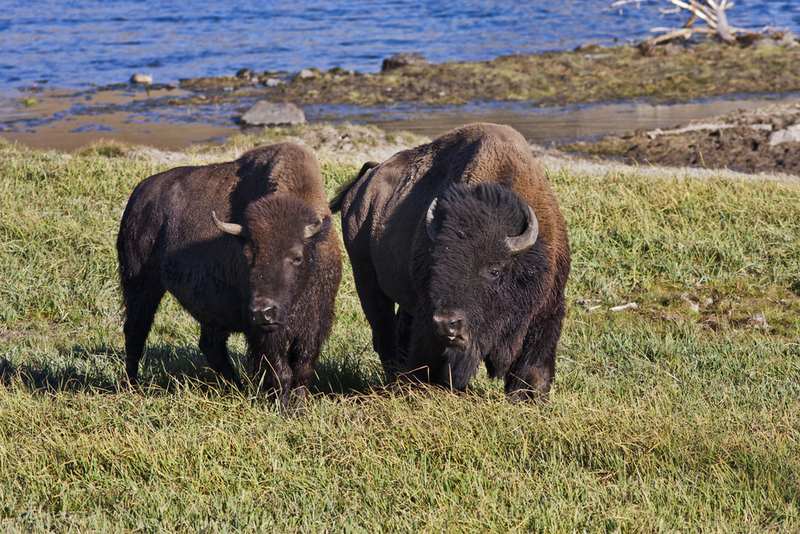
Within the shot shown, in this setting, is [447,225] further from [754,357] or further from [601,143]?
[601,143]

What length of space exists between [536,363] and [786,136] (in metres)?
12.1

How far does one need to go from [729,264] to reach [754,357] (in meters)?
2.84

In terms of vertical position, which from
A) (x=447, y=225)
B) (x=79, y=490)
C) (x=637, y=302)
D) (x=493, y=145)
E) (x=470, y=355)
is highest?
(x=493, y=145)

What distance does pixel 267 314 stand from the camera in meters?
4.44

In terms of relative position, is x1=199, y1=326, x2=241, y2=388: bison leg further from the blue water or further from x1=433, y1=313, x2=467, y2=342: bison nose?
the blue water

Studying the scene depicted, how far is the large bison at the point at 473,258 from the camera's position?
13.6ft

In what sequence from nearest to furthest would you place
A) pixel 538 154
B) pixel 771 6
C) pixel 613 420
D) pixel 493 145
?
pixel 613 420, pixel 493 145, pixel 538 154, pixel 771 6

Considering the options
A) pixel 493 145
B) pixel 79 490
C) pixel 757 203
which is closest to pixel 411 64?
pixel 757 203

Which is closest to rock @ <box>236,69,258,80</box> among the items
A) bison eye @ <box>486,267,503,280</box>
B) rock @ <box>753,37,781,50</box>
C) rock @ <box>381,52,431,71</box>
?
rock @ <box>381,52,431,71</box>

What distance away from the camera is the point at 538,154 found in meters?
15.6

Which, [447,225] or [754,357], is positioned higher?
[447,225]

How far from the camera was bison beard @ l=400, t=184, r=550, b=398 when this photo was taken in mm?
4086

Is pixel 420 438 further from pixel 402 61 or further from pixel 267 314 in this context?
pixel 402 61

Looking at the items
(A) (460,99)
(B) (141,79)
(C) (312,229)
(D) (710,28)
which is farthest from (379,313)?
(D) (710,28)
